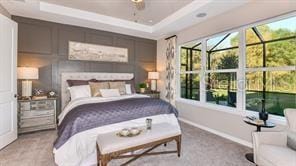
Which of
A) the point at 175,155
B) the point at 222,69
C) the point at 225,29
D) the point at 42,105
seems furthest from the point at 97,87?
the point at 225,29

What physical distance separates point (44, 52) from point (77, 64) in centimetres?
81

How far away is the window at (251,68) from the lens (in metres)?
2.58

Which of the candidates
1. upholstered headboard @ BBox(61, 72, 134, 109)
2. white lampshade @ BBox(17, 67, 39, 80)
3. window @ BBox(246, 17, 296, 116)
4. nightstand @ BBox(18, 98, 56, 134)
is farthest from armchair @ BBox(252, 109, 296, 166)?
white lampshade @ BBox(17, 67, 39, 80)

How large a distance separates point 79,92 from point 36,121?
1.10 meters

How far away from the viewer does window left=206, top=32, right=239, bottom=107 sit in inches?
133

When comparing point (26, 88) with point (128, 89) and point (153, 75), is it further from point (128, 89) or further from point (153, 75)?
point (153, 75)

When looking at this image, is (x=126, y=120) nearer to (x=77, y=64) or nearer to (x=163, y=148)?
(x=163, y=148)

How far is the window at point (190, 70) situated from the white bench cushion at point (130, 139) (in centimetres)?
223

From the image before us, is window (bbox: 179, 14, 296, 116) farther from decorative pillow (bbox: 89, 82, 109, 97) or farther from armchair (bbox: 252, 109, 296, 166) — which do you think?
decorative pillow (bbox: 89, 82, 109, 97)

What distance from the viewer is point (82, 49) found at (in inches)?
173

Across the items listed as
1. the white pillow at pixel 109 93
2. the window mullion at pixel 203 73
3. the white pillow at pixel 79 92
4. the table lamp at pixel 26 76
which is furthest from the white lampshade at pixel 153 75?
the table lamp at pixel 26 76

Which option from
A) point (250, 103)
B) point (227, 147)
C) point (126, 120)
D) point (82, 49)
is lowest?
point (227, 147)

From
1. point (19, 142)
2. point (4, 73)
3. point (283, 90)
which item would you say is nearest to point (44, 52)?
point (4, 73)

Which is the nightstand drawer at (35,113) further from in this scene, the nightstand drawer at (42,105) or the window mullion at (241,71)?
the window mullion at (241,71)
